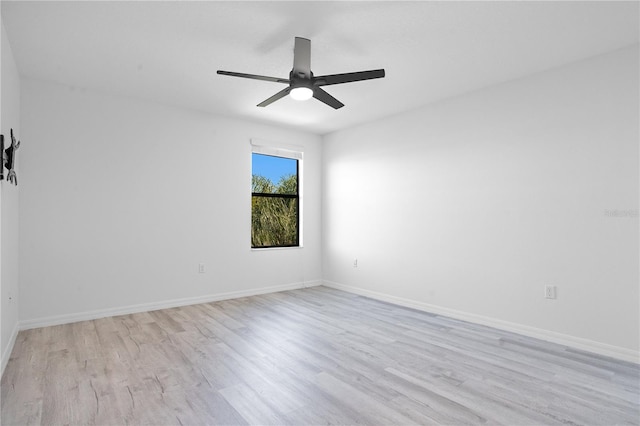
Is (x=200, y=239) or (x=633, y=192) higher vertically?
(x=633, y=192)

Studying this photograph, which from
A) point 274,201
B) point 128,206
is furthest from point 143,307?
point 274,201

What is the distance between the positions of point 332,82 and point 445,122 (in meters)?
1.99

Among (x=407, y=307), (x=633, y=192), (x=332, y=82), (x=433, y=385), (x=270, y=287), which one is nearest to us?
(x=433, y=385)

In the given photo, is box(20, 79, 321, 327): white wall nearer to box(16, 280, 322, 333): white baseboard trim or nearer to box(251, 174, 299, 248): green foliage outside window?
box(16, 280, 322, 333): white baseboard trim

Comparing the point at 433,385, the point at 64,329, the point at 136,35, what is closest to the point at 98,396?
the point at 64,329

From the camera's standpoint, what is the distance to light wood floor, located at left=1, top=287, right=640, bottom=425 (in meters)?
1.96

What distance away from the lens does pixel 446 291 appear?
4012mm

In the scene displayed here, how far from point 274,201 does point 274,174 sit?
0.42m

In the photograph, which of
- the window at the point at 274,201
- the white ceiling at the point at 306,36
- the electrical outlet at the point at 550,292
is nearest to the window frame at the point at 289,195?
the window at the point at 274,201

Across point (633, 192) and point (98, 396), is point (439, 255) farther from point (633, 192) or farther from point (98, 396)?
point (98, 396)

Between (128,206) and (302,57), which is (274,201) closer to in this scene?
(128,206)

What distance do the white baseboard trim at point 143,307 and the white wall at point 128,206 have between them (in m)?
0.01

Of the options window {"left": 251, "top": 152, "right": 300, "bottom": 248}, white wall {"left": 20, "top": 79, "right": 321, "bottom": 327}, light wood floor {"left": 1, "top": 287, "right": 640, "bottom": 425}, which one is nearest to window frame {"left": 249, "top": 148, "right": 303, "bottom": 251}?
window {"left": 251, "top": 152, "right": 300, "bottom": 248}

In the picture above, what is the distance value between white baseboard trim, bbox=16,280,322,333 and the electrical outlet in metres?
3.25
